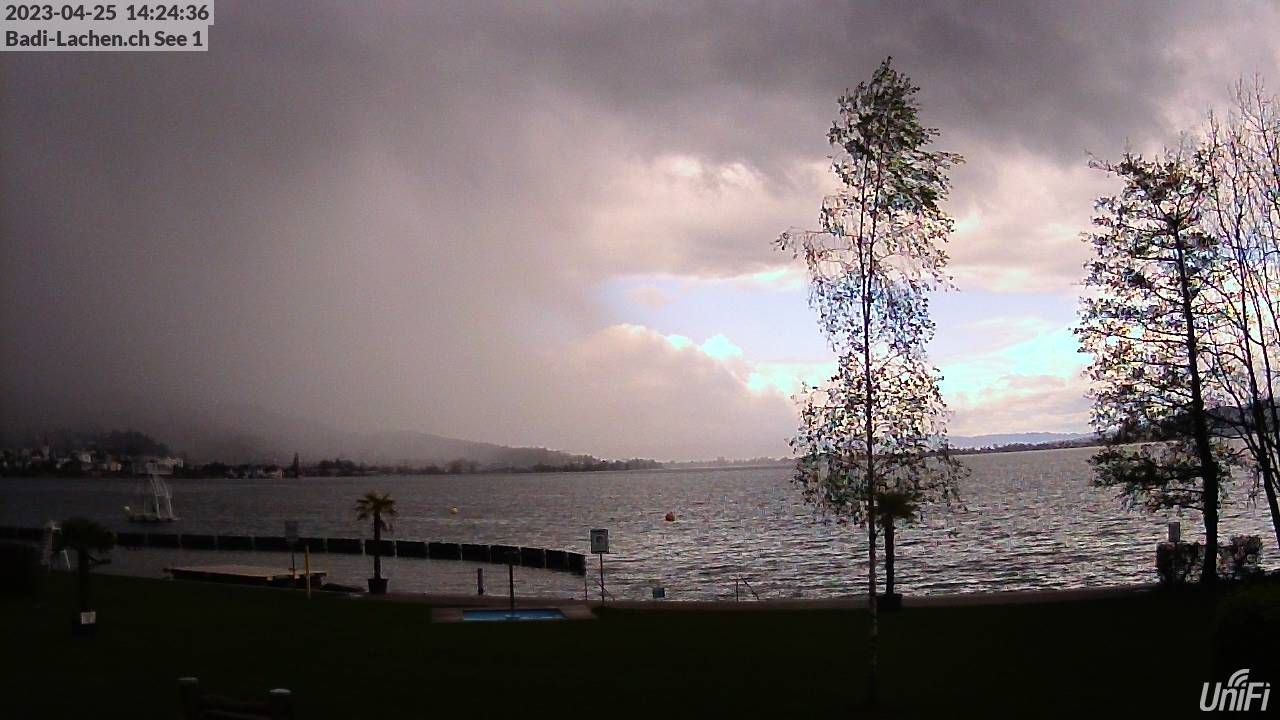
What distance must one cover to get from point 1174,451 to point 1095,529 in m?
58.0

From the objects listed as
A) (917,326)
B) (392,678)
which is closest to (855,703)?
(917,326)

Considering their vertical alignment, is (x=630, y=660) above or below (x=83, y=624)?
below

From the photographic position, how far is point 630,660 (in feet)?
62.7

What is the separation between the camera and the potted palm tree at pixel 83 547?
20.9 m

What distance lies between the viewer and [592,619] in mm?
25531

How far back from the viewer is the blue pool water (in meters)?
25.5

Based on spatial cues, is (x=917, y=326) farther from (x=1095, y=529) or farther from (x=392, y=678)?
(x=1095, y=529)

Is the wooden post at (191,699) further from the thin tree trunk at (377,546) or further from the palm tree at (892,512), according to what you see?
the thin tree trunk at (377,546)

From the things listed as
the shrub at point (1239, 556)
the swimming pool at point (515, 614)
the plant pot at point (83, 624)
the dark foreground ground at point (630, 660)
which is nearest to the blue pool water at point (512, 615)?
the swimming pool at point (515, 614)

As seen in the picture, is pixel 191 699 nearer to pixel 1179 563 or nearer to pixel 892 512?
pixel 892 512

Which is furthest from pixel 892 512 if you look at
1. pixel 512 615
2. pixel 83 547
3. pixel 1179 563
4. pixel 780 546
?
pixel 780 546

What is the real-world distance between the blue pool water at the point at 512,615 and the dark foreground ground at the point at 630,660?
1.25 meters

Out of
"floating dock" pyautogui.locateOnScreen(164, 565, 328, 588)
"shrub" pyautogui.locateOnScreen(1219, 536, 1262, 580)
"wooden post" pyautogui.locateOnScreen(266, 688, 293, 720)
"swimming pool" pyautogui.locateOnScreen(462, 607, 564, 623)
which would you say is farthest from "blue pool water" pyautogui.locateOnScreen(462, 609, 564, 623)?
"floating dock" pyautogui.locateOnScreen(164, 565, 328, 588)

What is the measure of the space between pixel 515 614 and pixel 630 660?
822 cm
